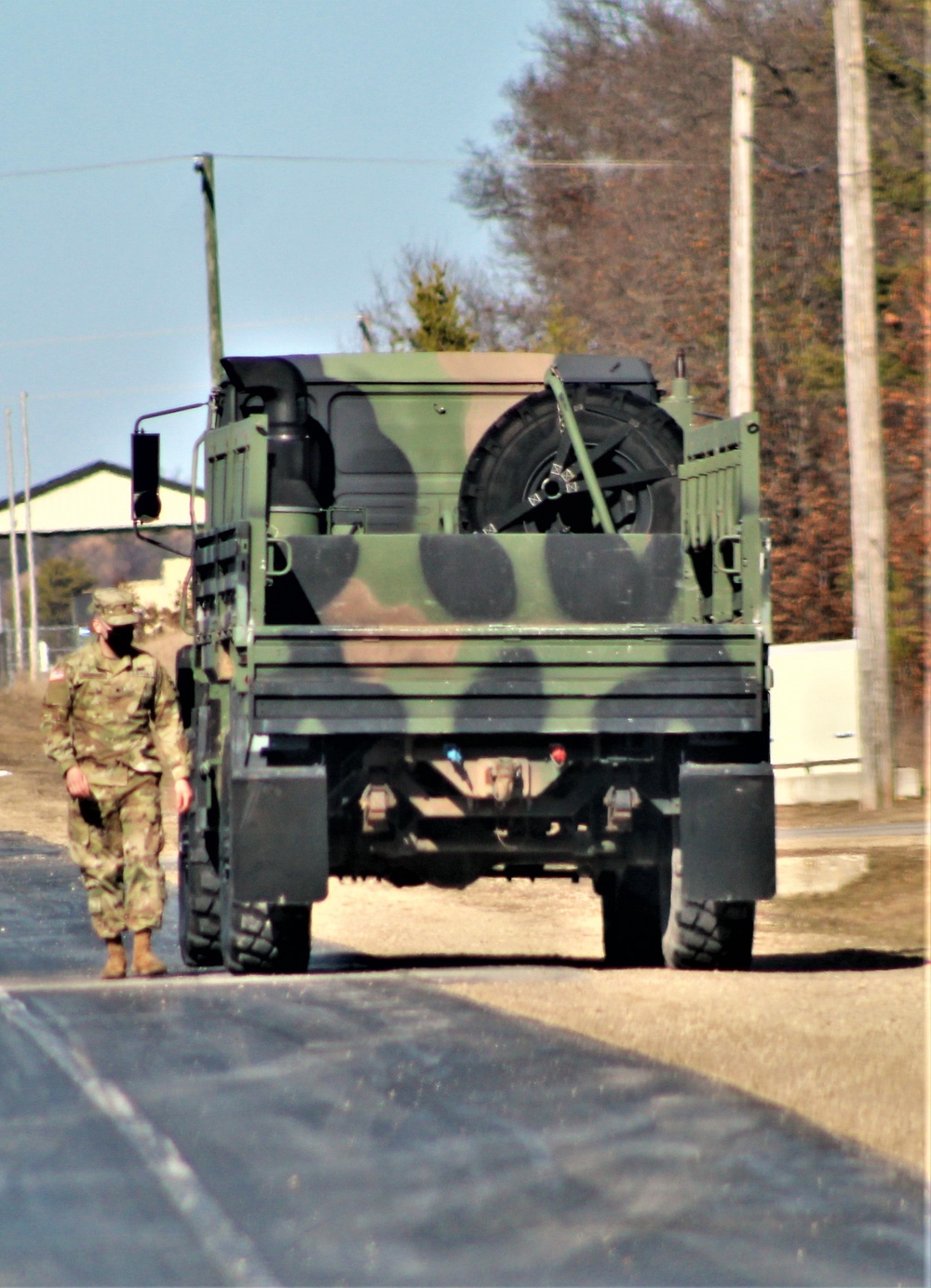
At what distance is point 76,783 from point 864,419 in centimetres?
1156

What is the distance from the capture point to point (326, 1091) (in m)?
7.39

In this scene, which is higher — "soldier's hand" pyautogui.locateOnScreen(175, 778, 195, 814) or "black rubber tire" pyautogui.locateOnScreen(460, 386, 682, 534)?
"black rubber tire" pyautogui.locateOnScreen(460, 386, 682, 534)

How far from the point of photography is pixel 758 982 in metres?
10.0

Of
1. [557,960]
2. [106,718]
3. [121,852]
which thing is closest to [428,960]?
[557,960]

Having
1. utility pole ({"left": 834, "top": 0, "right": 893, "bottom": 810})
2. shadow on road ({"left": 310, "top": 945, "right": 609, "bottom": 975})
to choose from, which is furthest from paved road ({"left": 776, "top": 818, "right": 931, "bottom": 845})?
shadow on road ({"left": 310, "top": 945, "right": 609, "bottom": 975})

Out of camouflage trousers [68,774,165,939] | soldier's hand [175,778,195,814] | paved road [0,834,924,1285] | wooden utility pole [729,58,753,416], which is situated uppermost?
wooden utility pole [729,58,753,416]

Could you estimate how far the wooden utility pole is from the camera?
22125mm

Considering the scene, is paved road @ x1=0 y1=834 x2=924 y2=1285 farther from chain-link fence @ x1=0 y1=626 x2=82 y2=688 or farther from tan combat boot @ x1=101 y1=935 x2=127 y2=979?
chain-link fence @ x1=0 y1=626 x2=82 y2=688

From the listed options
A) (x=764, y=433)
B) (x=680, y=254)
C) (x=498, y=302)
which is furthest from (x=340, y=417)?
(x=498, y=302)

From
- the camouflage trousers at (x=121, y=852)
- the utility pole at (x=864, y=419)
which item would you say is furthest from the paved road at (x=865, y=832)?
the camouflage trousers at (x=121, y=852)

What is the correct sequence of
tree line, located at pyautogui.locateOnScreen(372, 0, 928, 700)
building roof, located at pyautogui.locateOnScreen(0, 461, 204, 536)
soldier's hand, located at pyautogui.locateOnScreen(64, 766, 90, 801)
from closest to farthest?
soldier's hand, located at pyautogui.locateOnScreen(64, 766, 90, 801), tree line, located at pyautogui.locateOnScreen(372, 0, 928, 700), building roof, located at pyautogui.locateOnScreen(0, 461, 204, 536)

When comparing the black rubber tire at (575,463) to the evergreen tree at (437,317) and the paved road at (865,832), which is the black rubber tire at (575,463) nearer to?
the paved road at (865,832)

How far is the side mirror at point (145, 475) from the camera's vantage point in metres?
12.6

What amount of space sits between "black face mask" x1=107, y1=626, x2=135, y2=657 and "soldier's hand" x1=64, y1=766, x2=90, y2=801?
2.03 ft
